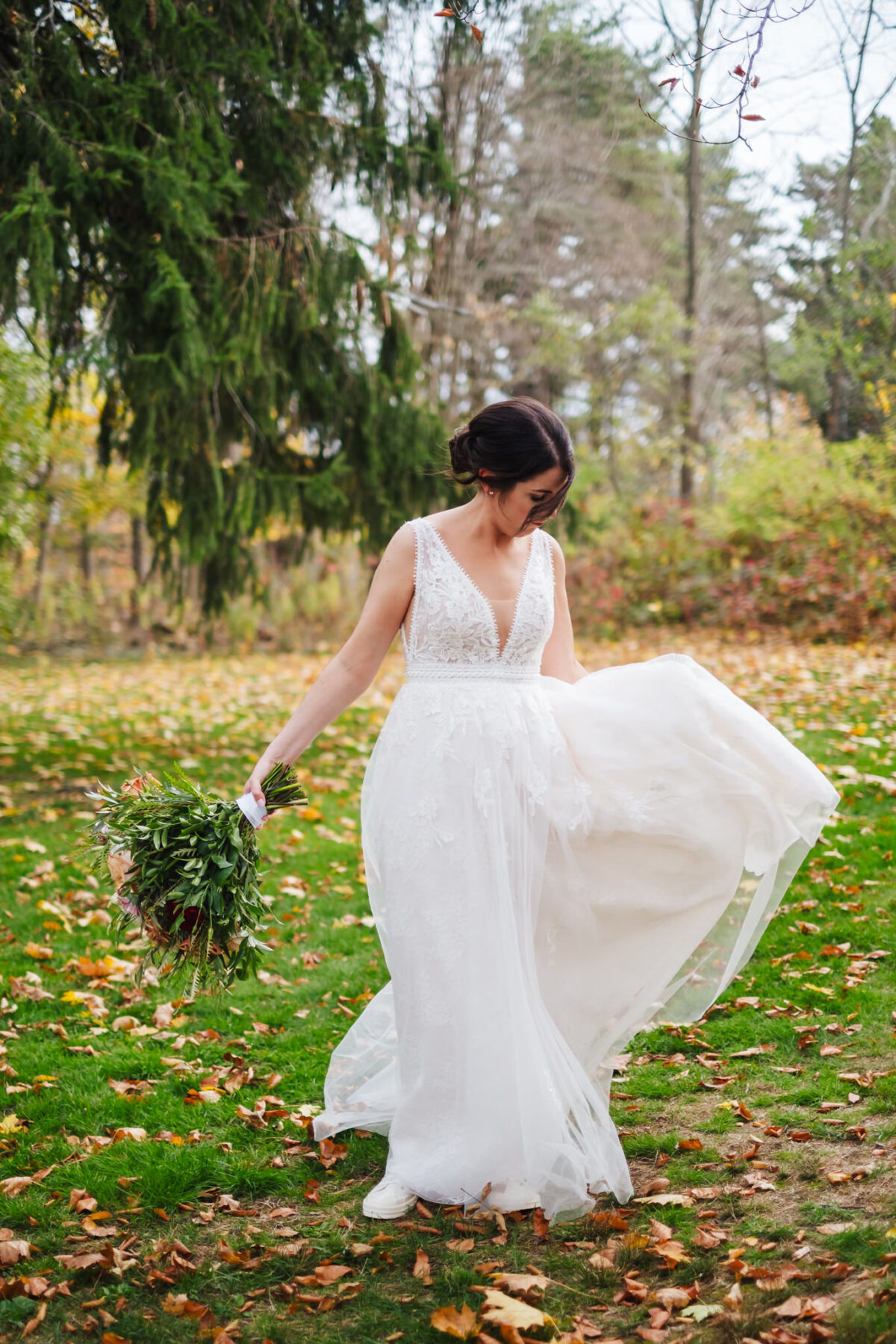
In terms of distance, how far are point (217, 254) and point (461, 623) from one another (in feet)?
19.1

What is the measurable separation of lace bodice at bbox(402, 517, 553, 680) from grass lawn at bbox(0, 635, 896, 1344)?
1549 mm

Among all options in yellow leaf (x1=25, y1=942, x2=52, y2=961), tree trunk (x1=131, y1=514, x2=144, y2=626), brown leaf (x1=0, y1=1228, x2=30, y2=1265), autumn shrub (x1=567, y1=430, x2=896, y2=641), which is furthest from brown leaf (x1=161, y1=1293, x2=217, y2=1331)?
tree trunk (x1=131, y1=514, x2=144, y2=626)

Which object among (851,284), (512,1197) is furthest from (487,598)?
(851,284)

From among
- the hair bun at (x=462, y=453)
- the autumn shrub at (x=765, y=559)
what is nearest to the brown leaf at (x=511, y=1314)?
the hair bun at (x=462, y=453)

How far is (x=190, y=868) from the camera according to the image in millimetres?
3006

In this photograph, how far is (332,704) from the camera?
3098 mm

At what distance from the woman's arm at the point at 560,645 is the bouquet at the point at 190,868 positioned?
928 millimetres

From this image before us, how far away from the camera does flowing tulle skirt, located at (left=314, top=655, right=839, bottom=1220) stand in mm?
2912

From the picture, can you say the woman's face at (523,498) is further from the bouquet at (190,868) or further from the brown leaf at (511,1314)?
the brown leaf at (511,1314)

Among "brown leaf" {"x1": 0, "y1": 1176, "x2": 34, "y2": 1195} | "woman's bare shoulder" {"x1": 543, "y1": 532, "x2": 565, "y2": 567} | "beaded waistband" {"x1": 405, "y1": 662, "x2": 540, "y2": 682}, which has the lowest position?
"brown leaf" {"x1": 0, "y1": 1176, "x2": 34, "y2": 1195}

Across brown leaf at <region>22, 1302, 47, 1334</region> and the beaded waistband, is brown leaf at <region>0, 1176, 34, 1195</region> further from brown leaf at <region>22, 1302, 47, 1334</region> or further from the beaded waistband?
the beaded waistband

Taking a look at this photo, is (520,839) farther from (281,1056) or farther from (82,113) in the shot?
(82,113)

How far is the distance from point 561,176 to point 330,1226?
15.6 meters

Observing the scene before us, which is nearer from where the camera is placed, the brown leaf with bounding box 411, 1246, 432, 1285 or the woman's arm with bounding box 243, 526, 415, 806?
the brown leaf with bounding box 411, 1246, 432, 1285
